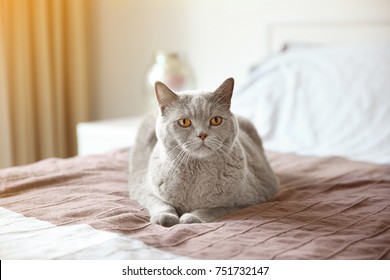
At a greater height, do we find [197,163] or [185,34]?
[185,34]

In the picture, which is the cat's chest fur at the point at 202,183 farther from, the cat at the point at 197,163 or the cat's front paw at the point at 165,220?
the cat's front paw at the point at 165,220

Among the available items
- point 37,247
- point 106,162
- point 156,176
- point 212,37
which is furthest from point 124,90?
point 37,247

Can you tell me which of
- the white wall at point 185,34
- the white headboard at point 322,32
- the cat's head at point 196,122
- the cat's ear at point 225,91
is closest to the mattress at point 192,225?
the cat's head at point 196,122

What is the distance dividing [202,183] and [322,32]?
64.8 inches

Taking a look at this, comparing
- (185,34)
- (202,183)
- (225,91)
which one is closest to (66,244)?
(202,183)

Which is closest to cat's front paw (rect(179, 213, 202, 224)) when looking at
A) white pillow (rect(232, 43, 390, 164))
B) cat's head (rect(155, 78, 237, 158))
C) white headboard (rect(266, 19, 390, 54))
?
cat's head (rect(155, 78, 237, 158))

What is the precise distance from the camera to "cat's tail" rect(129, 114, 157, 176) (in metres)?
1.78

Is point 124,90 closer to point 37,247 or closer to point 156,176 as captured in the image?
point 156,176

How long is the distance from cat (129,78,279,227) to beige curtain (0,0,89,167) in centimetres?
177

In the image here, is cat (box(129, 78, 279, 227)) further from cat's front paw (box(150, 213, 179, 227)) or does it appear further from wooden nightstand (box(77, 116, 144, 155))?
wooden nightstand (box(77, 116, 144, 155))

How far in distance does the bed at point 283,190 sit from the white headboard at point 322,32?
168 millimetres

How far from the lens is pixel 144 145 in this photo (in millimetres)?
1826

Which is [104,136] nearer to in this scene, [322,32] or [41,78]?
[41,78]

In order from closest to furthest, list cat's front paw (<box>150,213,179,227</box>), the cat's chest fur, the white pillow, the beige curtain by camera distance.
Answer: cat's front paw (<box>150,213,179,227</box>) < the cat's chest fur < the white pillow < the beige curtain
